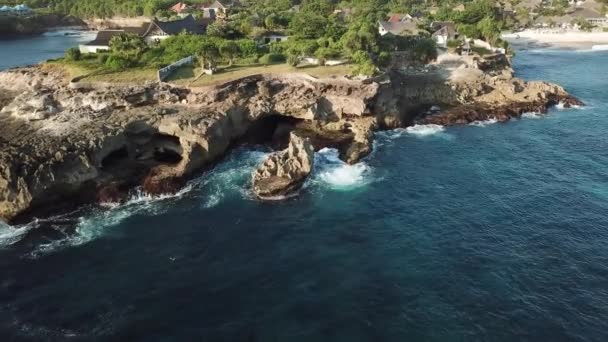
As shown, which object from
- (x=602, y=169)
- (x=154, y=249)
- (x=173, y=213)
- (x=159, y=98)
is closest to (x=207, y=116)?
(x=159, y=98)

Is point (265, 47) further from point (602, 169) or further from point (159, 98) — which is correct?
point (602, 169)

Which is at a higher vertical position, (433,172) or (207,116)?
(207,116)

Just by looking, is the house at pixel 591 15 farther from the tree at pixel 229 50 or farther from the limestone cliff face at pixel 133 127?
the tree at pixel 229 50

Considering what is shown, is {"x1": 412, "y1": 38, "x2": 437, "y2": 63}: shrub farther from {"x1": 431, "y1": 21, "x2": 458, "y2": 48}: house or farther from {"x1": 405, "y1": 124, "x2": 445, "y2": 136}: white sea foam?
{"x1": 405, "y1": 124, "x2": 445, "y2": 136}: white sea foam

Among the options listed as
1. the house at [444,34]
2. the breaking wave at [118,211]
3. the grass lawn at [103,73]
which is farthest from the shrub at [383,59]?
the grass lawn at [103,73]

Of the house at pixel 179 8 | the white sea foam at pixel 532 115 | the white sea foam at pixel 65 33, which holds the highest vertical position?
the house at pixel 179 8
